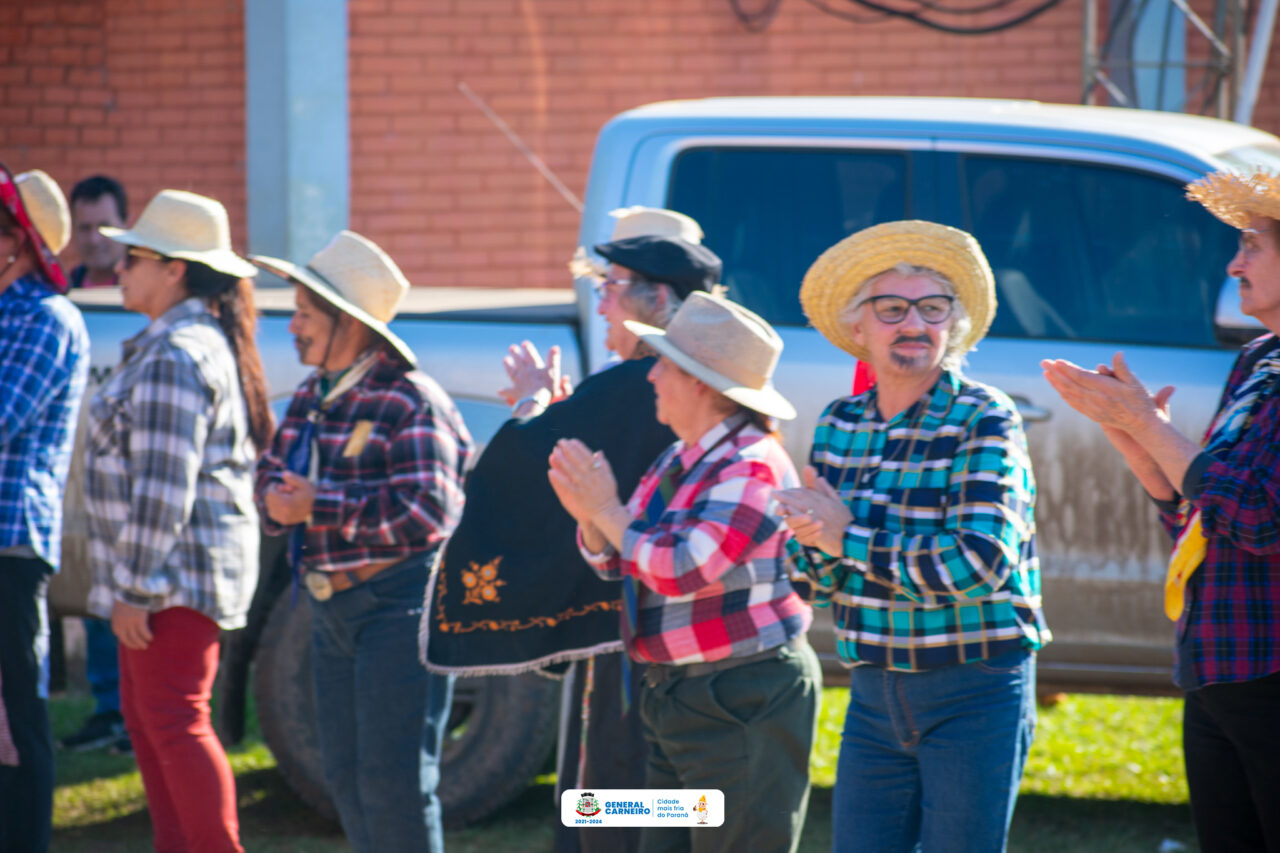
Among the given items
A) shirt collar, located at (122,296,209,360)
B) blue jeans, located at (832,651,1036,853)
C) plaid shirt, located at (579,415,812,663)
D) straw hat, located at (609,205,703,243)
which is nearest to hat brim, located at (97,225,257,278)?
shirt collar, located at (122,296,209,360)

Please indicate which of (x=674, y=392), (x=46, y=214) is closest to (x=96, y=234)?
(x=46, y=214)

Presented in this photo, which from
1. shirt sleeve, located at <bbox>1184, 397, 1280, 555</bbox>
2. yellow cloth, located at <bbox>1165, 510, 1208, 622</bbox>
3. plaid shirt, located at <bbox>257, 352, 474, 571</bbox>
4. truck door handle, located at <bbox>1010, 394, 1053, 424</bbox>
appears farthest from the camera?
truck door handle, located at <bbox>1010, 394, 1053, 424</bbox>

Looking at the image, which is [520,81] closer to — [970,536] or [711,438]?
[711,438]

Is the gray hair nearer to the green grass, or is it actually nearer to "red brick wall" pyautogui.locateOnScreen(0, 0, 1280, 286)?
the green grass

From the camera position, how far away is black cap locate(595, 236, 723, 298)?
338cm

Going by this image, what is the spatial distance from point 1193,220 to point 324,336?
2635 mm

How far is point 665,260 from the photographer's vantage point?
3.38 meters

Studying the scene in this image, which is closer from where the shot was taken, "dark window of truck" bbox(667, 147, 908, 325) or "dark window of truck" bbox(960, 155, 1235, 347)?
"dark window of truck" bbox(960, 155, 1235, 347)

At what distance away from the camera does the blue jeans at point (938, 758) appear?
2615mm

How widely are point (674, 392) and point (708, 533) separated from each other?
13.2 inches

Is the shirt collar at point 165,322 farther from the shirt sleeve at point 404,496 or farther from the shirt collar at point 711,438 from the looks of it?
the shirt collar at point 711,438

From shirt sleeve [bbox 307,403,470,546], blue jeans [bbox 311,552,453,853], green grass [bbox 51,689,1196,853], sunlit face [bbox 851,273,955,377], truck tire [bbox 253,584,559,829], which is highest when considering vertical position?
sunlit face [bbox 851,273,955,377]

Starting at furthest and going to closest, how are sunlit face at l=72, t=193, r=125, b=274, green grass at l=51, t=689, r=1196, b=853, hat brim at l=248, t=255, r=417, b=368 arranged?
1. sunlit face at l=72, t=193, r=125, b=274
2. green grass at l=51, t=689, r=1196, b=853
3. hat brim at l=248, t=255, r=417, b=368

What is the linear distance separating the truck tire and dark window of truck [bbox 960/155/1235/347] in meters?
1.90
